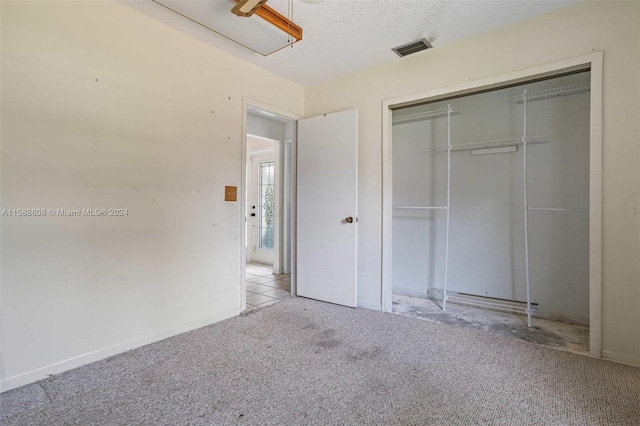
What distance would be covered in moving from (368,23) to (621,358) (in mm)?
3019

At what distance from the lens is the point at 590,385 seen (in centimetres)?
180

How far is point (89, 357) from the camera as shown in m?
2.06

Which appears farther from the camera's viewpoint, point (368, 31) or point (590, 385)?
point (368, 31)

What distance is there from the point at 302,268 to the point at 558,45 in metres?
3.10

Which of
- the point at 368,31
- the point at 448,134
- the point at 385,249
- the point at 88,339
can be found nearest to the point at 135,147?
the point at 88,339

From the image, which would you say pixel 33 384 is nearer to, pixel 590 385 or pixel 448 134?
pixel 590 385

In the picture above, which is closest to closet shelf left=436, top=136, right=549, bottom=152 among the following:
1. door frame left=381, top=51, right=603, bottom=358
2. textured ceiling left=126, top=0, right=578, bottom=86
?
door frame left=381, top=51, right=603, bottom=358

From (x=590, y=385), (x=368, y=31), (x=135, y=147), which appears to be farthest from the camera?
(x=368, y=31)

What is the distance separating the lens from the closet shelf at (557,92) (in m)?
2.67

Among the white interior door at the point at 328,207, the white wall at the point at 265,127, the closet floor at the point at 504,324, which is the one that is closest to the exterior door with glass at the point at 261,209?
the white wall at the point at 265,127

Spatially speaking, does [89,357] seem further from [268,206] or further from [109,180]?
[268,206]

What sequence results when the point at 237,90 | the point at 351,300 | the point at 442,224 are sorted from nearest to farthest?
1. the point at 237,90
2. the point at 351,300
3. the point at 442,224

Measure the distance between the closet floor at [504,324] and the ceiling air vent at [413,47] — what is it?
8.37 feet

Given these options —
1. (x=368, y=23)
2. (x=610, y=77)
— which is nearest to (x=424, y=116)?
(x=368, y=23)
